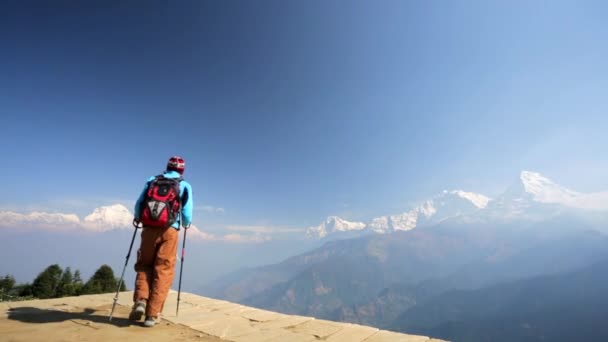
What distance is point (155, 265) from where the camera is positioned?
5.83 meters

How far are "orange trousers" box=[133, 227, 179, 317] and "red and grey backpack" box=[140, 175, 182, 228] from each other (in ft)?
0.84

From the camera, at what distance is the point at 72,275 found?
2687 inches

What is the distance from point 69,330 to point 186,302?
4.10 m

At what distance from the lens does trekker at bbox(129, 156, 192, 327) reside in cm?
562

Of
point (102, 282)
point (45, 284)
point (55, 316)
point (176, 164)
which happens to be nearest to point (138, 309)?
point (55, 316)

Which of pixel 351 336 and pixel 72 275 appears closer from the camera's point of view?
pixel 351 336

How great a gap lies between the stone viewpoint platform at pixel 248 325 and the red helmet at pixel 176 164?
341 centimetres

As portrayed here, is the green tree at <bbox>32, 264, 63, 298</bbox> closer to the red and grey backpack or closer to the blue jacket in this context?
the blue jacket

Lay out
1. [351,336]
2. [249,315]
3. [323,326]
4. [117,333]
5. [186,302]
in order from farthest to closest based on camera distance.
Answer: [186,302] → [249,315] → [323,326] → [351,336] → [117,333]

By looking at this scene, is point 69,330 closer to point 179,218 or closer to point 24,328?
point 24,328

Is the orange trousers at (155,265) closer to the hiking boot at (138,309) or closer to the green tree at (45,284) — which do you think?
the hiking boot at (138,309)

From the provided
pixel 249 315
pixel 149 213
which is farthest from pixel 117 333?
pixel 249 315

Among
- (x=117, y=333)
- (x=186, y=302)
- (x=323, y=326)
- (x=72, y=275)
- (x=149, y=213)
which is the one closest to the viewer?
(x=117, y=333)

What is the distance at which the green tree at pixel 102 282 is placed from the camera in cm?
4725
